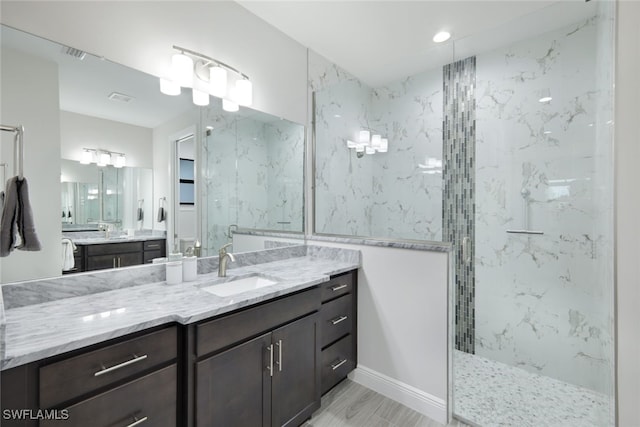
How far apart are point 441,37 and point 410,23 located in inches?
13.5

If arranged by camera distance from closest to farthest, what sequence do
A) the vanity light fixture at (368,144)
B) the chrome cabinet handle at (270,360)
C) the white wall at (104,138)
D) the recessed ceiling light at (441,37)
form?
the white wall at (104,138) → the chrome cabinet handle at (270,360) → the recessed ceiling light at (441,37) → the vanity light fixture at (368,144)

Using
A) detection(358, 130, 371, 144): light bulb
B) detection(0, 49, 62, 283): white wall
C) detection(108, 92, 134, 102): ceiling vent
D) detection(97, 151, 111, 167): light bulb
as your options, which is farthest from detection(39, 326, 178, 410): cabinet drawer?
detection(358, 130, 371, 144): light bulb

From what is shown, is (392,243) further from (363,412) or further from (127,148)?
(127,148)

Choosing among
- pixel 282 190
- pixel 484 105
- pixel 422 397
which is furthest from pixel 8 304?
pixel 484 105

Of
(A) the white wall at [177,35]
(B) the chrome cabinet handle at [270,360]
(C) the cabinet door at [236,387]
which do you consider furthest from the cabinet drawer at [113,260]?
(A) the white wall at [177,35]

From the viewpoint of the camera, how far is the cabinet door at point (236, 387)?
1.16m

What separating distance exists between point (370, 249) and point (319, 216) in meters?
0.65

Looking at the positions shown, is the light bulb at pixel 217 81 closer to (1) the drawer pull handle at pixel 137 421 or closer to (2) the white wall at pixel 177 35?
(2) the white wall at pixel 177 35

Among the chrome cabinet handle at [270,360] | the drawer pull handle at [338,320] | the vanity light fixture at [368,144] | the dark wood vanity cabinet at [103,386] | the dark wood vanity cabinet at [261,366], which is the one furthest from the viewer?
the vanity light fixture at [368,144]

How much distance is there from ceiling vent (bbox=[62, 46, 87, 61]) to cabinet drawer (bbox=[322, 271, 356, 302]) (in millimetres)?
1743

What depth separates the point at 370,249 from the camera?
2123mm

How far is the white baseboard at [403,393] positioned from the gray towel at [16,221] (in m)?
2.08

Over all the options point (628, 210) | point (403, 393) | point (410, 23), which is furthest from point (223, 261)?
point (410, 23)

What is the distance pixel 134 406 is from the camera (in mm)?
1000
